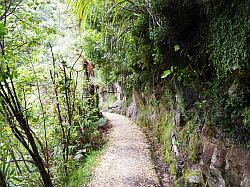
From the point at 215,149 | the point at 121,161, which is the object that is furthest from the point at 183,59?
the point at 121,161

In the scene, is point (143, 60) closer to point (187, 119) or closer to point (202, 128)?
point (187, 119)

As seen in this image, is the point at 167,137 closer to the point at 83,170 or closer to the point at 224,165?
the point at 83,170

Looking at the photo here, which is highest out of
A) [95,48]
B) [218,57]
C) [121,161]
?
[95,48]

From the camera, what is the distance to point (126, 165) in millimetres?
5320

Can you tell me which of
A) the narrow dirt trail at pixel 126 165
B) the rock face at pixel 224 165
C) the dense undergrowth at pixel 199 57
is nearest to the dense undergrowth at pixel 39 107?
the narrow dirt trail at pixel 126 165

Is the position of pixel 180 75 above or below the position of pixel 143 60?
below

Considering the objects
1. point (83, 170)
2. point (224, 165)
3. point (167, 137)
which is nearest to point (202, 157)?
point (224, 165)

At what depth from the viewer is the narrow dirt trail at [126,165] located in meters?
4.66

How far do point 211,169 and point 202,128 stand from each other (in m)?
0.67

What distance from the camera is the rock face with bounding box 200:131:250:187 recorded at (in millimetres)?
2355

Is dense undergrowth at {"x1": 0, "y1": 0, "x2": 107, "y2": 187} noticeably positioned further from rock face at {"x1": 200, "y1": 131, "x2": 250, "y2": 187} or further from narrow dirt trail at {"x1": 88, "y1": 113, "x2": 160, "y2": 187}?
rock face at {"x1": 200, "y1": 131, "x2": 250, "y2": 187}

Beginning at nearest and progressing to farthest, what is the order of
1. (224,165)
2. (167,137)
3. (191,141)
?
(224,165)
(191,141)
(167,137)

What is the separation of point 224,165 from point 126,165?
2932mm

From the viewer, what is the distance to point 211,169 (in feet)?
9.35
